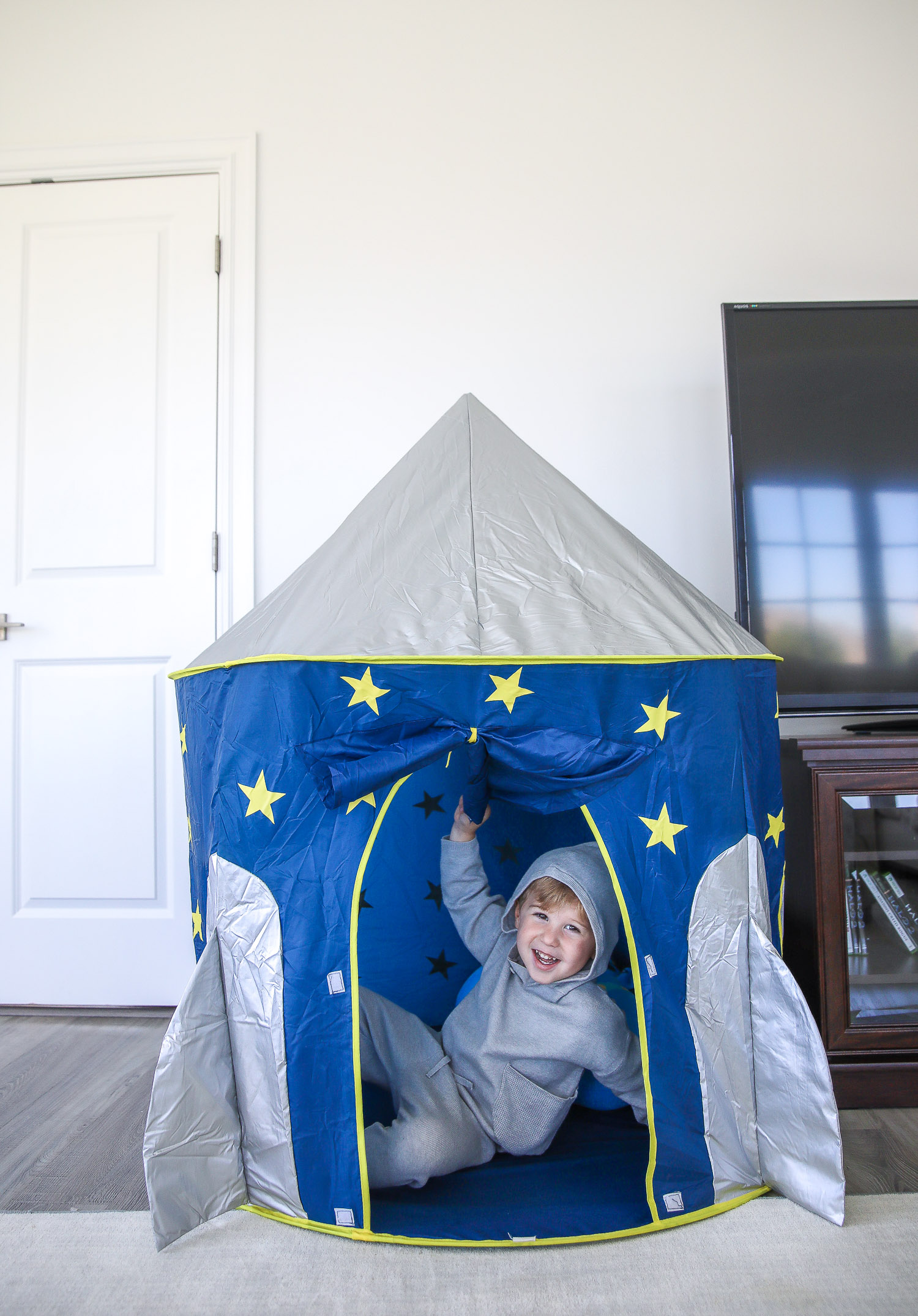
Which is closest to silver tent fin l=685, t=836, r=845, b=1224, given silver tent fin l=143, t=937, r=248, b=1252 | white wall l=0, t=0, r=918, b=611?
silver tent fin l=143, t=937, r=248, b=1252

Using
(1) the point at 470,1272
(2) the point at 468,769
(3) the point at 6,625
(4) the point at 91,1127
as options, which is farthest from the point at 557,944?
(3) the point at 6,625

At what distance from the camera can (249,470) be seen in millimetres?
2225

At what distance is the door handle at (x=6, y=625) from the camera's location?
225cm

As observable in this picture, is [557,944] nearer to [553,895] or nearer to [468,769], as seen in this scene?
[553,895]

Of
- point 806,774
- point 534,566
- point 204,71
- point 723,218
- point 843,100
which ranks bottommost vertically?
point 806,774

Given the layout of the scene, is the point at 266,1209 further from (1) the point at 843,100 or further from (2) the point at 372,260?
(1) the point at 843,100

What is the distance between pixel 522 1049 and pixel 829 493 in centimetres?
139

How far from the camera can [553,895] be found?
1.35 m

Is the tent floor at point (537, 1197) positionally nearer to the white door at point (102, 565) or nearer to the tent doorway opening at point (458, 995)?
the tent doorway opening at point (458, 995)

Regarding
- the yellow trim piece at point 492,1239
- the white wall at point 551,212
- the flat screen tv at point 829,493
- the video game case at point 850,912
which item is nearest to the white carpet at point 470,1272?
the yellow trim piece at point 492,1239

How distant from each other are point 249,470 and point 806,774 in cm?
156

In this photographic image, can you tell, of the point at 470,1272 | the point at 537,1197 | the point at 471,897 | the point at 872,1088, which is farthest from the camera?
the point at 872,1088

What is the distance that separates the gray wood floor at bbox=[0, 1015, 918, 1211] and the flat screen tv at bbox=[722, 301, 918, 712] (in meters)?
0.86

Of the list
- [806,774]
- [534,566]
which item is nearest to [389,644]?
[534,566]
